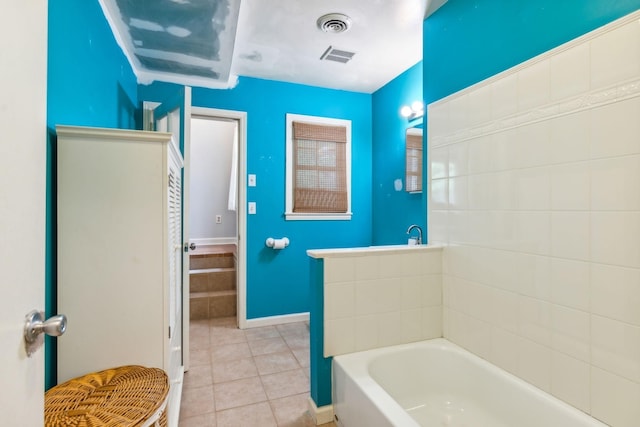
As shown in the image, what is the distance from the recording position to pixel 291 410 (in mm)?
1849

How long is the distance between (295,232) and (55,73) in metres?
2.30

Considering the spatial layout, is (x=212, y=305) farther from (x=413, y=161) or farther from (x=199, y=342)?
(x=413, y=161)

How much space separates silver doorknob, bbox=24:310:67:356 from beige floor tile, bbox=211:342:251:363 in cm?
197

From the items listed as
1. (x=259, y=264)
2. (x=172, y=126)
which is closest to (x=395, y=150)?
(x=259, y=264)

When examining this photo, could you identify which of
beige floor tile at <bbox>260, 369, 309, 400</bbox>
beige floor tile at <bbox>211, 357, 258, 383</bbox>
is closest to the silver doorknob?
beige floor tile at <bbox>260, 369, 309, 400</bbox>

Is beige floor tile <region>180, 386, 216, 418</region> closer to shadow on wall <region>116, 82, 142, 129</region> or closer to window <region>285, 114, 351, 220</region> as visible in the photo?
window <region>285, 114, 351, 220</region>

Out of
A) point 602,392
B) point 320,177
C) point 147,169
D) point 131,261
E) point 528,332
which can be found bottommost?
point 602,392

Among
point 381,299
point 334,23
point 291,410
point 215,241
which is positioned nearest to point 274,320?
point 291,410

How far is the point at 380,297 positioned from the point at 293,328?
158 cm

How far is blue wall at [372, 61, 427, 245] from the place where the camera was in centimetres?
288

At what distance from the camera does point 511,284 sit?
1.54 m

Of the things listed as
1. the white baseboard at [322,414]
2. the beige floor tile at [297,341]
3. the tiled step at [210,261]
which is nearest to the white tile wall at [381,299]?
the white baseboard at [322,414]

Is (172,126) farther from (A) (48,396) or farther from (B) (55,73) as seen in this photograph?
(A) (48,396)

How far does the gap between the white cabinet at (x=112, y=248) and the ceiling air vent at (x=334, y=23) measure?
149cm
